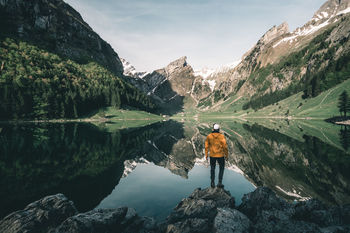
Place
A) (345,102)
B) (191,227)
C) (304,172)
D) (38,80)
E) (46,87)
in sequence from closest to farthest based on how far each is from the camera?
(191,227) < (304,172) < (345,102) < (46,87) < (38,80)

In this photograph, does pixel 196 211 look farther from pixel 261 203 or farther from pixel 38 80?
pixel 38 80

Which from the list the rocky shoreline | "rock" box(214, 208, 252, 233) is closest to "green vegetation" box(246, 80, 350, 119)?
the rocky shoreline

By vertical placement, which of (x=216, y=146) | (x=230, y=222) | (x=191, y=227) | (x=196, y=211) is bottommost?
(x=196, y=211)

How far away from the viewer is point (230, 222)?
9.84 m

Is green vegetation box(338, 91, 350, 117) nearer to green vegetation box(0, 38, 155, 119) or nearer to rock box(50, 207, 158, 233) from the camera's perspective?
rock box(50, 207, 158, 233)

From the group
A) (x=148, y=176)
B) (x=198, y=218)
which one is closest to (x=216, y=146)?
(x=198, y=218)

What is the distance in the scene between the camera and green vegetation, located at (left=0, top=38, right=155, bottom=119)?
344 ft

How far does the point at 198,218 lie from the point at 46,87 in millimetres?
141601

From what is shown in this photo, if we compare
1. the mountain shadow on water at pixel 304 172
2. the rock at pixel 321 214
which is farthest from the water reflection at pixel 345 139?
the rock at pixel 321 214

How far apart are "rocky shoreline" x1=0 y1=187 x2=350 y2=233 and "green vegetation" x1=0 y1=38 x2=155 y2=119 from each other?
11773cm

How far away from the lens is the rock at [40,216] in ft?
31.1

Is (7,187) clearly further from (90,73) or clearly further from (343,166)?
(90,73)

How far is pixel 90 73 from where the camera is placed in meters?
181

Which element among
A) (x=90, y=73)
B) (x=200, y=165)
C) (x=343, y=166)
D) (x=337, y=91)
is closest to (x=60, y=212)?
(x=200, y=165)
